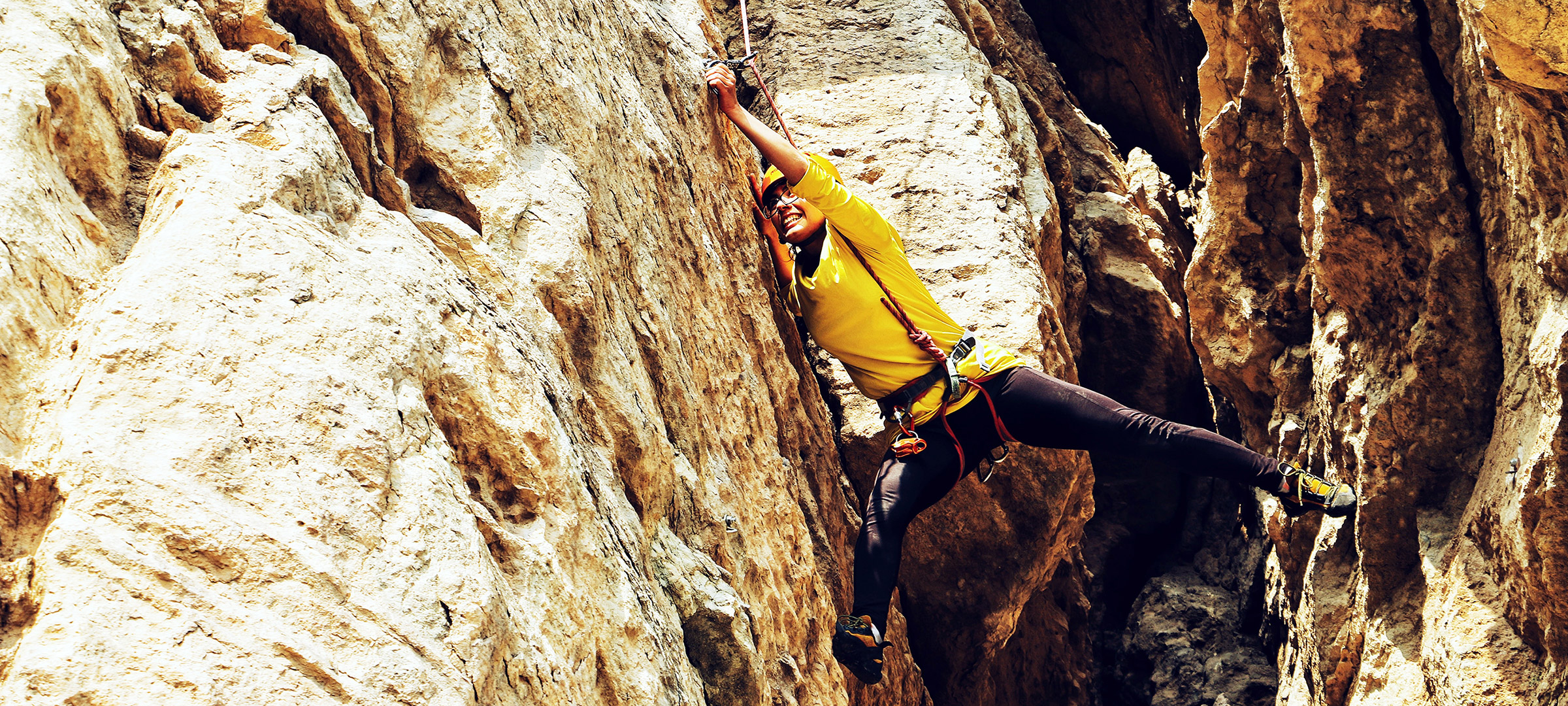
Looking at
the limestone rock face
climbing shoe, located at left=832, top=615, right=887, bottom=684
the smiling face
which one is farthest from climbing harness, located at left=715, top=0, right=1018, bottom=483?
the limestone rock face

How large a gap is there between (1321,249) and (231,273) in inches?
217

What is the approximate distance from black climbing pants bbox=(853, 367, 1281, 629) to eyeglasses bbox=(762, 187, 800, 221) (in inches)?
52.6

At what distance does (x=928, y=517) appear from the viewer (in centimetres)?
688

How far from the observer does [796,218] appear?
5777 millimetres

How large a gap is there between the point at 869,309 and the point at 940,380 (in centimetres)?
50

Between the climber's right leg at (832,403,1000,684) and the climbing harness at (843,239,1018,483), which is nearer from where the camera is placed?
the climber's right leg at (832,403,1000,684)

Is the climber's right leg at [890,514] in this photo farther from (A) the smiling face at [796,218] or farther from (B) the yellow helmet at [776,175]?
(B) the yellow helmet at [776,175]

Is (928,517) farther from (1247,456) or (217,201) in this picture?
(217,201)

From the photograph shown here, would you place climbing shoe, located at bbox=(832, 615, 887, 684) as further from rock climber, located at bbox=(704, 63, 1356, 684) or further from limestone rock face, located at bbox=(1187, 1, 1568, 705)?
limestone rock face, located at bbox=(1187, 1, 1568, 705)

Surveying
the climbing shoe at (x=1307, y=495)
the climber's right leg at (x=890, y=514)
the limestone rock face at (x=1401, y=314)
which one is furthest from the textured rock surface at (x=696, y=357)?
the climbing shoe at (x=1307, y=495)

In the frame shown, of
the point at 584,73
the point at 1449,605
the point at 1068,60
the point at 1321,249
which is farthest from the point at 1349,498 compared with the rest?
the point at 1068,60

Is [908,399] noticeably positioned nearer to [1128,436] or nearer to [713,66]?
[1128,436]

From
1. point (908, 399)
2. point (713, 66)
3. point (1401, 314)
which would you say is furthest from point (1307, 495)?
point (713, 66)

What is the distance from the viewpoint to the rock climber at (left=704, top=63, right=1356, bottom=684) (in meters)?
5.17
